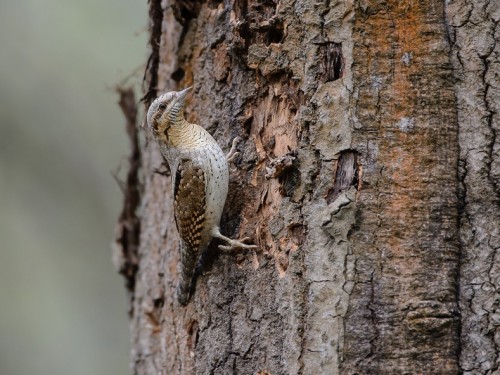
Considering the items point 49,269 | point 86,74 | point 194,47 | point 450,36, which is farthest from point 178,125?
point 49,269

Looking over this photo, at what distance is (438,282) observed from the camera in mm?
2787

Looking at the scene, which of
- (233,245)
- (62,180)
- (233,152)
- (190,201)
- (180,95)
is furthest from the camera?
(62,180)

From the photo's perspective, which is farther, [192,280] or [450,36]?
[192,280]

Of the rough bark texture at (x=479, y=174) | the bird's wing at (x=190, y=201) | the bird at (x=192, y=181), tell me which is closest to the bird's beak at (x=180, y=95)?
the bird at (x=192, y=181)

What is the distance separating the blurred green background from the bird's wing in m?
4.75

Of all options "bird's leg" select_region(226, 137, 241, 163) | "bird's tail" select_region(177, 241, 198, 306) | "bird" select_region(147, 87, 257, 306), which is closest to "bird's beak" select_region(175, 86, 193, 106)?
"bird" select_region(147, 87, 257, 306)

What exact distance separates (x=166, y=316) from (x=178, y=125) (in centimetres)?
113

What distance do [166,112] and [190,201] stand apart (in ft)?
1.90

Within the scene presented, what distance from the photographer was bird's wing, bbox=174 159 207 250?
363cm

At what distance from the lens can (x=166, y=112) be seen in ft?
13.1

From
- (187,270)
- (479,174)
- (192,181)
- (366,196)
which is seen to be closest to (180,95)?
(192,181)

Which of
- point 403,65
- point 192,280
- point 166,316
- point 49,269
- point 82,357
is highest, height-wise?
point 403,65

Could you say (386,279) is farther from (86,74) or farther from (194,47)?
(86,74)

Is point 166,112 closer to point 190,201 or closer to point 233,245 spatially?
point 190,201
